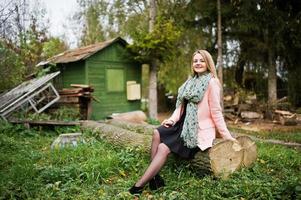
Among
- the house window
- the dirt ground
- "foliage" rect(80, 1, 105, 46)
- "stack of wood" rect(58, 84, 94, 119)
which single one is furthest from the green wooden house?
the dirt ground

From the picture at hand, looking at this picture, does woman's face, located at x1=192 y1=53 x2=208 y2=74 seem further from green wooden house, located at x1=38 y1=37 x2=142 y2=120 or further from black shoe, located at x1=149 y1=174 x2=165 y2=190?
green wooden house, located at x1=38 y1=37 x2=142 y2=120

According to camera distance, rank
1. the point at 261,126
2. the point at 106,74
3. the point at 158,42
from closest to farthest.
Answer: the point at 158,42, the point at 261,126, the point at 106,74

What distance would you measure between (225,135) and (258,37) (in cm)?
1218

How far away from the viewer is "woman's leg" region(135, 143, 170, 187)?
4.06 metres

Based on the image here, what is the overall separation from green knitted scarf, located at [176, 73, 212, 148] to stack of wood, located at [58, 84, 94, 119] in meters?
8.04

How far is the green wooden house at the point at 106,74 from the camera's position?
13891mm

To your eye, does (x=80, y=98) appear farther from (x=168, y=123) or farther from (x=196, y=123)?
(x=196, y=123)

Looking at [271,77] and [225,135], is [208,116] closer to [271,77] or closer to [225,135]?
[225,135]

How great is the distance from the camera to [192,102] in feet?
15.1

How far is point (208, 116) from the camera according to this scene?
454cm

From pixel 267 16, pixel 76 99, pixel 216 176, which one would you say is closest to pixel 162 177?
pixel 216 176

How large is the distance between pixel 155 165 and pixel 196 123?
826mm

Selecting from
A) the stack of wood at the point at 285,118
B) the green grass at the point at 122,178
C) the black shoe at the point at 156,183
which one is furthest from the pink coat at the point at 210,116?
the stack of wood at the point at 285,118

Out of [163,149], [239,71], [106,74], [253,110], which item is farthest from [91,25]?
[163,149]
